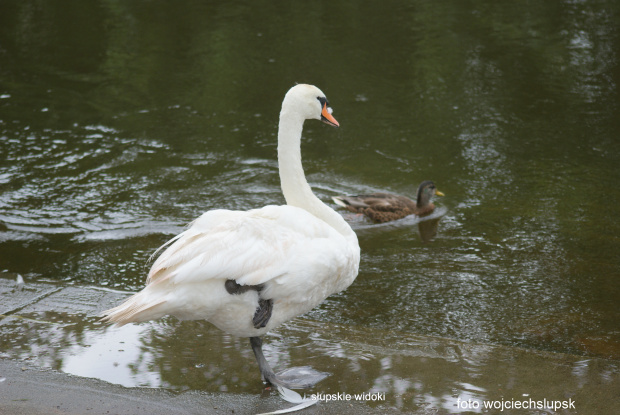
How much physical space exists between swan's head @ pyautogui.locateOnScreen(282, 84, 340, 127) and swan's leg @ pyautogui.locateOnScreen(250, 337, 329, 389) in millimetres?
1637

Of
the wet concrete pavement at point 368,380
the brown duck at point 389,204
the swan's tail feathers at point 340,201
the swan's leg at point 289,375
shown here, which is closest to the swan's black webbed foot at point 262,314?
the swan's leg at point 289,375

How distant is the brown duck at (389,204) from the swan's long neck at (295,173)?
12.6 ft

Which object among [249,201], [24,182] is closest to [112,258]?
[249,201]

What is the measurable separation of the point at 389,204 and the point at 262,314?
16.1ft

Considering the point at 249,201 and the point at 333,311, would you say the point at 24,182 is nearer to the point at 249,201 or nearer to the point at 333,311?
the point at 249,201

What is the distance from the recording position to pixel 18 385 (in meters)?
4.74

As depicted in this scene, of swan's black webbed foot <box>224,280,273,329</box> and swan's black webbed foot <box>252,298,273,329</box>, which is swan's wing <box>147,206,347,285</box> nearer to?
swan's black webbed foot <box>224,280,273,329</box>

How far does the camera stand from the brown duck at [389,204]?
9281mm

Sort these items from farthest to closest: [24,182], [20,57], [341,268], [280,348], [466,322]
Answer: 1. [20,57]
2. [24,182]
3. [466,322]
4. [280,348]
5. [341,268]

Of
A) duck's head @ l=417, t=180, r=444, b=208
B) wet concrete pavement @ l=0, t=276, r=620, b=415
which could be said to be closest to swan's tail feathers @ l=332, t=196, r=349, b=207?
duck's head @ l=417, t=180, r=444, b=208

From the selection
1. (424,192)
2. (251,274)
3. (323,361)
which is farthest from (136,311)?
(424,192)

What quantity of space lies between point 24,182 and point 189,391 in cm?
648

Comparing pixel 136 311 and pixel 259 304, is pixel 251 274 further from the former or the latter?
pixel 136 311

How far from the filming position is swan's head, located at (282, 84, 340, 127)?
5.31 meters
